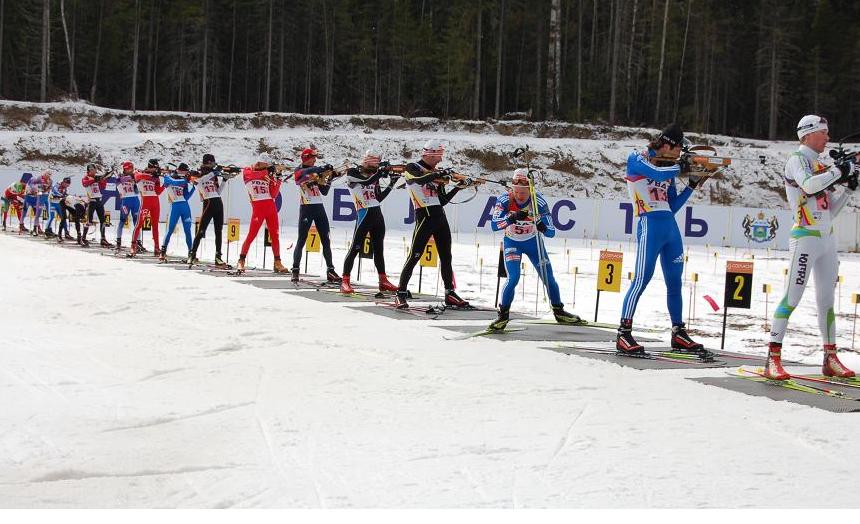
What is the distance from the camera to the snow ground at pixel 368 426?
4180 mm

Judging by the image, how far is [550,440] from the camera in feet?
16.6

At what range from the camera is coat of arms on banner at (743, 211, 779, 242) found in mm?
32156

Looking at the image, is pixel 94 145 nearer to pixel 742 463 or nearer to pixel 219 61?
pixel 219 61

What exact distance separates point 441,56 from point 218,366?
5535 cm

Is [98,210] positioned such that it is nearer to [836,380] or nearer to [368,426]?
[368,426]

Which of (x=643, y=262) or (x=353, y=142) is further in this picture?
(x=353, y=142)

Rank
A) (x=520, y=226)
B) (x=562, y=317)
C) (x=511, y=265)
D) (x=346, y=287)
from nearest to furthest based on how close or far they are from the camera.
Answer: (x=511, y=265) → (x=520, y=226) → (x=562, y=317) → (x=346, y=287)

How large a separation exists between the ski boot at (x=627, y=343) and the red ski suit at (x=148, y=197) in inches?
532

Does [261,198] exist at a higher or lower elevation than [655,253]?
higher

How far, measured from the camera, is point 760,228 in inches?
1273

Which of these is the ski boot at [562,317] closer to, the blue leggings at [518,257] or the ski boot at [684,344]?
the blue leggings at [518,257]

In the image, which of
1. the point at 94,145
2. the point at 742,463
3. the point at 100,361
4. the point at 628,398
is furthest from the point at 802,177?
the point at 94,145

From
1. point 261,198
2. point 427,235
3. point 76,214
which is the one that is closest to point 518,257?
point 427,235

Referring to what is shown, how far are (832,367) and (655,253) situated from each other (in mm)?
1872
